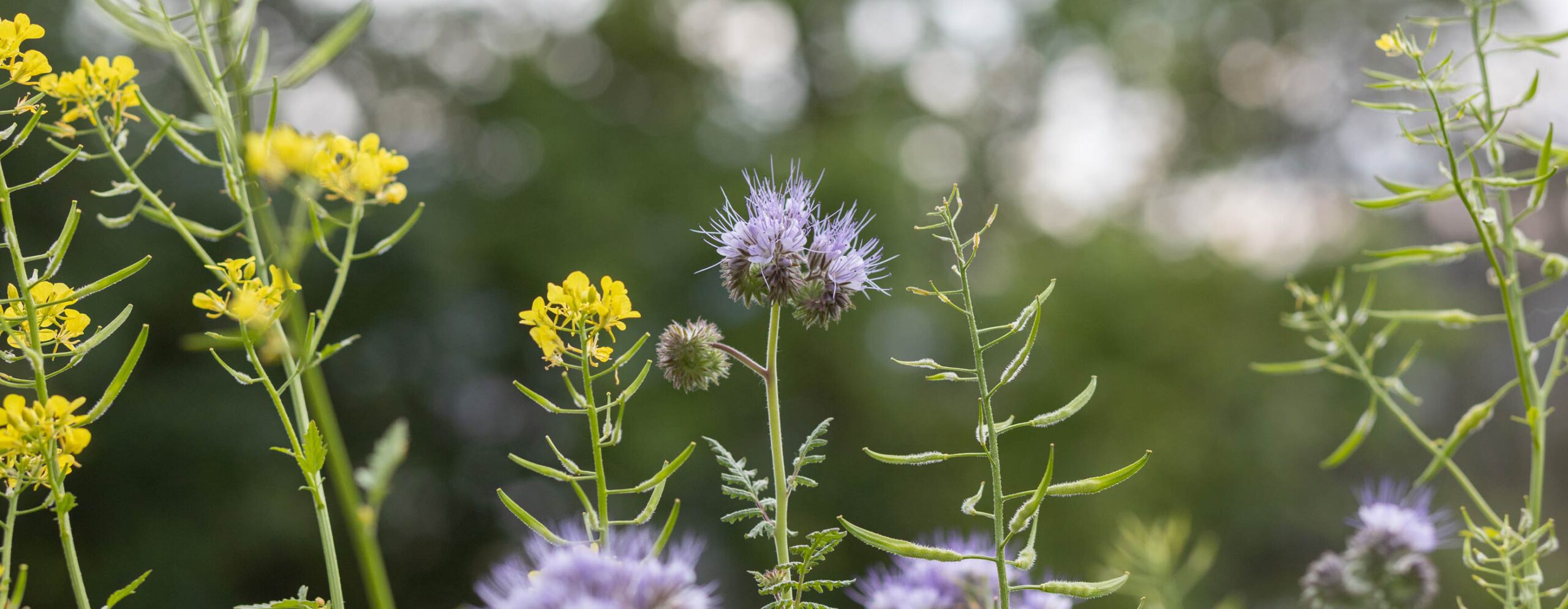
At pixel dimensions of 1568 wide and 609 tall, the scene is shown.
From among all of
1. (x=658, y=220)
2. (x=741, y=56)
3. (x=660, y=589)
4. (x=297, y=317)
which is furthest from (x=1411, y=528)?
(x=741, y=56)

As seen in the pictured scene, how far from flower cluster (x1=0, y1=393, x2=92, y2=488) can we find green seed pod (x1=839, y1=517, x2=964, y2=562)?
1.66 feet

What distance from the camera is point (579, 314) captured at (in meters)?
0.76

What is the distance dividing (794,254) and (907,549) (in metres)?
0.32

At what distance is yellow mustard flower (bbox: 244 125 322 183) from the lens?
0.42m

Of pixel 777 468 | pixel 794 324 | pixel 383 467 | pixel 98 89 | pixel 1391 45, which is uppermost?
pixel 794 324

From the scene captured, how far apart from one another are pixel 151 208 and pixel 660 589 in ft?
1.22

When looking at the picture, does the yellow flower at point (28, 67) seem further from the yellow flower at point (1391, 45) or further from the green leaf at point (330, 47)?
the yellow flower at point (1391, 45)

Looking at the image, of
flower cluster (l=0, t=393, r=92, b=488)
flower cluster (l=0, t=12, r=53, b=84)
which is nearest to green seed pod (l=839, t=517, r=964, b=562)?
flower cluster (l=0, t=393, r=92, b=488)

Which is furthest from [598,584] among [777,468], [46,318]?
[46,318]

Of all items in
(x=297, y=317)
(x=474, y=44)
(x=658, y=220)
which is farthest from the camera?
(x=474, y=44)

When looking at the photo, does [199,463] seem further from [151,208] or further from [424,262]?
[151,208]

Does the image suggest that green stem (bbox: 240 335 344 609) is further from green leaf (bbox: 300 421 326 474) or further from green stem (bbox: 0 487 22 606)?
green stem (bbox: 0 487 22 606)

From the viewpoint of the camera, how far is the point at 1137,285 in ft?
31.0

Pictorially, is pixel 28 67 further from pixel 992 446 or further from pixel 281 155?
pixel 992 446
